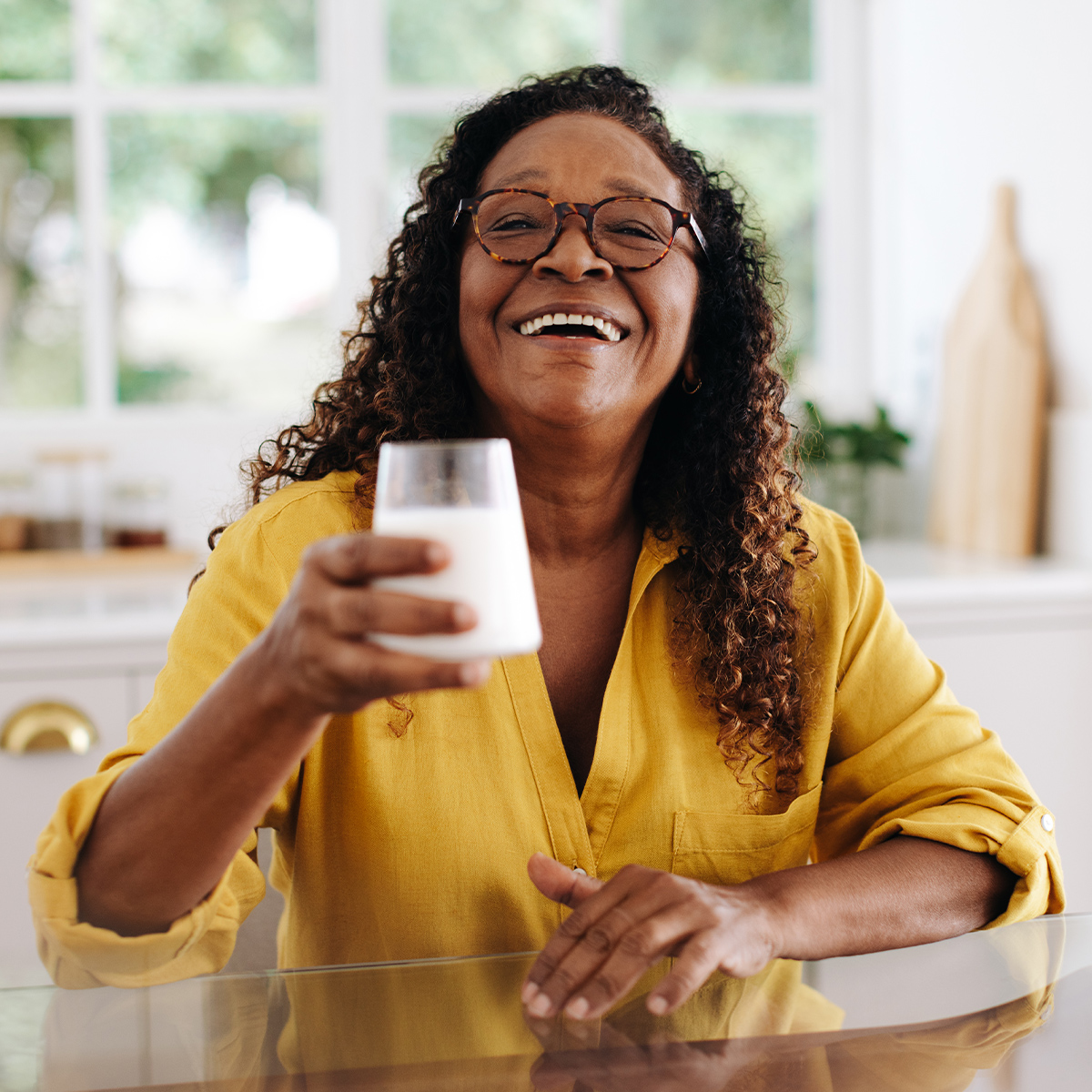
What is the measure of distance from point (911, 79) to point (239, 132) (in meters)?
1.58

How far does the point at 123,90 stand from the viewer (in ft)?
8.68

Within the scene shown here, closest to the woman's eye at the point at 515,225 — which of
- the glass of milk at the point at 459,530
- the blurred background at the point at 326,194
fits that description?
the glass of milk at the point at 459,530

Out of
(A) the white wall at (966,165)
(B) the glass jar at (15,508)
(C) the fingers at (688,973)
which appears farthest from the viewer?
(B) the glass jar at (15,508)

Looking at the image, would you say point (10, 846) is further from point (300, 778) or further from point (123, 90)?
point (123, 90)

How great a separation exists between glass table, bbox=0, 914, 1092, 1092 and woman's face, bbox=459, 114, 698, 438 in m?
0.51

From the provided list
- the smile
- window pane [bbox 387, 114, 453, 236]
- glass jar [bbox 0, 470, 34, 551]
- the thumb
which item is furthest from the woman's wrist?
window pane [bbox 387, 114, 453, 236]

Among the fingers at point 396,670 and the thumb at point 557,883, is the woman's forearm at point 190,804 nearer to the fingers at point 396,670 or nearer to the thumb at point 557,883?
the fingers at point 396,670

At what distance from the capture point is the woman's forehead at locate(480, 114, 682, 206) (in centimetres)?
114

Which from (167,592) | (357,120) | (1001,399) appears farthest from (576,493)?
(357,120)

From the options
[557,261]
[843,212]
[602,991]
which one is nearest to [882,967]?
[602,991]

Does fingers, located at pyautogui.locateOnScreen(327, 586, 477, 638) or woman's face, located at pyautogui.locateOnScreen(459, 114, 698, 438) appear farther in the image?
woman's face, located at pyautogui.locateOnScreen(459, 114, 698, 438)

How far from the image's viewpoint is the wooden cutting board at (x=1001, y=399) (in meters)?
2.34

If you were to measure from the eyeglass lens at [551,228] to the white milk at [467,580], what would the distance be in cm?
54

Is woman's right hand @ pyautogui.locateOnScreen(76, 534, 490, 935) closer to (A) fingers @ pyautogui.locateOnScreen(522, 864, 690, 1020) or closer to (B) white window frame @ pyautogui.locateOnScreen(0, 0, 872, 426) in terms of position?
(A) fingers @ pyautogui.locateOnScreen(522, 864, 690, 1020)
